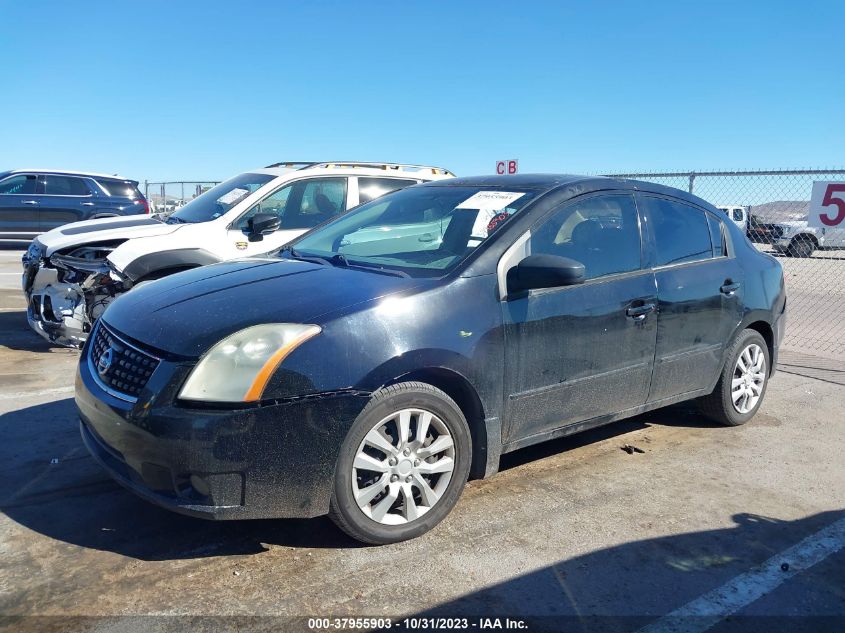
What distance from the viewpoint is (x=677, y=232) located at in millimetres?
4809

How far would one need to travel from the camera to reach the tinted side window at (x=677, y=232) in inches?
183

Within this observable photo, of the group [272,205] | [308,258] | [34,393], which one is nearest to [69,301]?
[34,393]

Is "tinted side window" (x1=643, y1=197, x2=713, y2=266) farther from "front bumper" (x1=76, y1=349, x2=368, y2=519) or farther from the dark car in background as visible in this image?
the dark car in background

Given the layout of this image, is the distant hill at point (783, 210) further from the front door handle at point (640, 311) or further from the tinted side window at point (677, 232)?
the front door handle at point (640, 311)

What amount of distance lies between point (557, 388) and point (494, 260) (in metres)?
0.77

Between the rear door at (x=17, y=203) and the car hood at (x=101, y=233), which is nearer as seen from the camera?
the car hood at (x=101, y=233)

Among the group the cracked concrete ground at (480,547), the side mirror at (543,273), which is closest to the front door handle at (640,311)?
the side mirror at (543,273)

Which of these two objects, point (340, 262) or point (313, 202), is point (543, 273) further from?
point (313, 202)

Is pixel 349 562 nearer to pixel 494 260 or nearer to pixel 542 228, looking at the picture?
pixel 494 260

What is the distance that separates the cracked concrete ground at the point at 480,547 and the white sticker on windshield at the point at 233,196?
314 cm

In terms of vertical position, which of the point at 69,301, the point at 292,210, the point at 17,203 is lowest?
the point at 69,301

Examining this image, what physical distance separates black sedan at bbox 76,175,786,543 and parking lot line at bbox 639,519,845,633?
43.9 inches

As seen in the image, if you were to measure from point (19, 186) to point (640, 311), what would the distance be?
48.1 feet

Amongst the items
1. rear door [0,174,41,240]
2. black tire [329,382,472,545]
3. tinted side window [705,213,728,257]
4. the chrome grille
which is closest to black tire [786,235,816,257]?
tinted side window [705,213,728,257]
